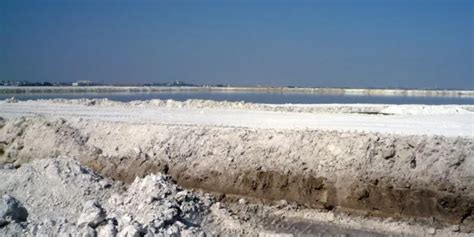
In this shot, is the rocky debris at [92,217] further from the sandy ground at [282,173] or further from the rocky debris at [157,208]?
the rocky debris at [157,208]

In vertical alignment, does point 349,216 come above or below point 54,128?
below

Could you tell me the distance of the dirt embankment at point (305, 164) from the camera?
11289 mm

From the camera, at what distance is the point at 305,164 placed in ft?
40.9

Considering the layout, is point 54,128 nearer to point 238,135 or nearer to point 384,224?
point 238,135

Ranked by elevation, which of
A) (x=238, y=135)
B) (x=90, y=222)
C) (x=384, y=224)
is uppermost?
(x=238, y=135)

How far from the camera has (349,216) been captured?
11.3m

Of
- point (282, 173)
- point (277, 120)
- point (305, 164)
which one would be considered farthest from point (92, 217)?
point (277, 120)

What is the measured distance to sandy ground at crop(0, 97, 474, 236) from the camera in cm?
1079

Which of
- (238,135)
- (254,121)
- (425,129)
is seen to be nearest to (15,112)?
(254,121)

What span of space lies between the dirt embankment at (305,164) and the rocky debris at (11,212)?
3.95 meters

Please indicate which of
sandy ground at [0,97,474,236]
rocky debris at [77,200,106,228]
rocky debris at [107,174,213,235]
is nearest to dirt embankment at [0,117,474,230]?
sandy ground at [0,97,474,236]

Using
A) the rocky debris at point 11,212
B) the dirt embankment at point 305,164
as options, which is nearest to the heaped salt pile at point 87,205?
the rocky debris at point 11,212

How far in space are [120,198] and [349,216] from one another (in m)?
5.01

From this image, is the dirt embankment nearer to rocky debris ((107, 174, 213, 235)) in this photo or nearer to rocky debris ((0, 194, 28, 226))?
rocky debris ((107, 174, 213, 235))
